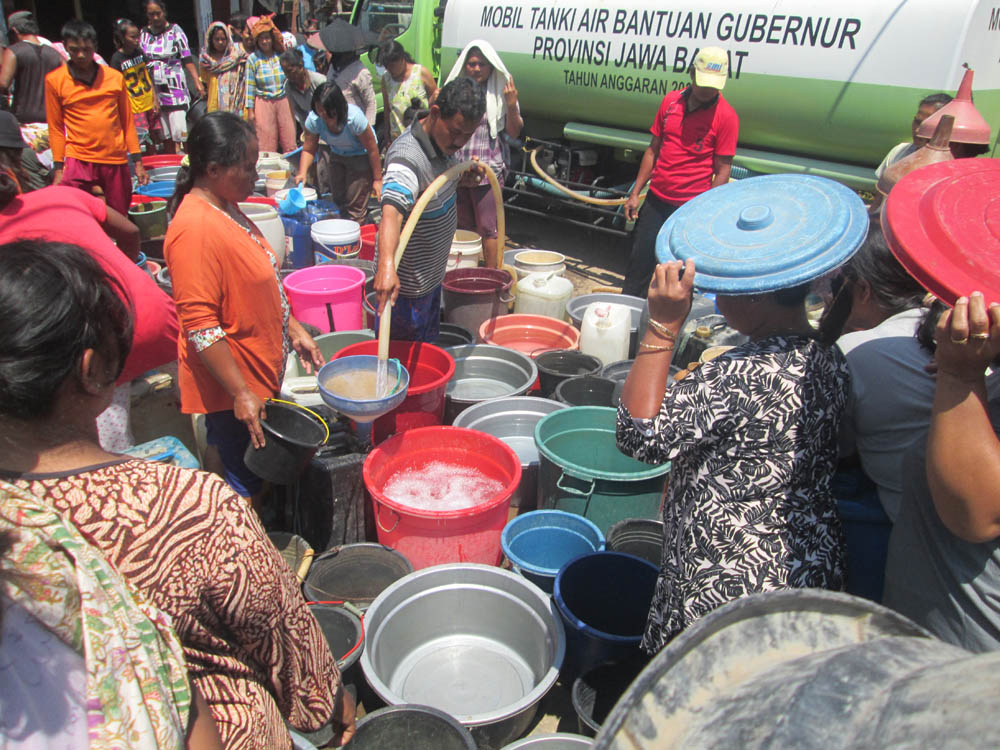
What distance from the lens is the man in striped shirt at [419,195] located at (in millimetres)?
2957

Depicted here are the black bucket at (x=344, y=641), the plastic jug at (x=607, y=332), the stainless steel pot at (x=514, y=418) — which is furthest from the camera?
the plastic jug at (x=607, y=332)

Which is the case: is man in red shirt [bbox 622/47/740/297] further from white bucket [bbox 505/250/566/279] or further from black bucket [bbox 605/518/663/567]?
black bucket [bbox 605/518/663/567]

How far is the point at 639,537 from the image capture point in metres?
2.90

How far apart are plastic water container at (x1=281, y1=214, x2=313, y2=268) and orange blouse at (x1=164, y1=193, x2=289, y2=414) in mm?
2981

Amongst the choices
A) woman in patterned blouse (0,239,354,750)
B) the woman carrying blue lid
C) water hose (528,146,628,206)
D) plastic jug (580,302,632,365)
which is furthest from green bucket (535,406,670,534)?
water hose (528,146,628,206)

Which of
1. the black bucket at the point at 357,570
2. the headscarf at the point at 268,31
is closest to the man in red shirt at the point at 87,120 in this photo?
the headscarf at the point at 268,31

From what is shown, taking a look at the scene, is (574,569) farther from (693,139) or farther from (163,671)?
(693,139)

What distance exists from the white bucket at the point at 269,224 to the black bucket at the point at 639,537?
3.22m

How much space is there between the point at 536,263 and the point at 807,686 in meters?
4.87

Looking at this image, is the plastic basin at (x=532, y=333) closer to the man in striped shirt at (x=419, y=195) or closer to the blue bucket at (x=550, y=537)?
the man in striped shirt at (x=419, y=195)

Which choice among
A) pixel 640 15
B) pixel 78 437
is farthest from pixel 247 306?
pixel 640 15

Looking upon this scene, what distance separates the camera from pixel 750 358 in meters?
1.46

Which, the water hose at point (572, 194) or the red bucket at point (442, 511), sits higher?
the water hose at point (572, 194)

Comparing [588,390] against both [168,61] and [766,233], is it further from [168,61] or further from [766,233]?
[168,61]
